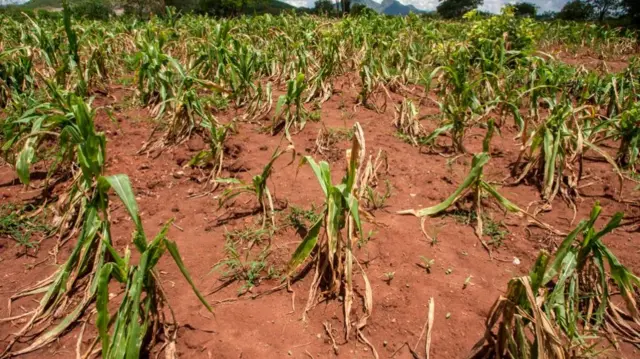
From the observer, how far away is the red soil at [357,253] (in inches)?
59.9

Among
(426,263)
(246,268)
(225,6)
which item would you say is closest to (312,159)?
(246,268)

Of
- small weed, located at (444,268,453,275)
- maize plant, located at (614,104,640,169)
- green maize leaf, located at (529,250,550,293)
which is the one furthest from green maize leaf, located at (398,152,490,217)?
maize plant, located at (614,104,640,169)

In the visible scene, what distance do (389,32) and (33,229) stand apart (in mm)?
5114

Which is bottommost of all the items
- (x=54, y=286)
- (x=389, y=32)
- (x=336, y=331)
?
(x=336, y=331)

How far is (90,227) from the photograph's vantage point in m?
1.63

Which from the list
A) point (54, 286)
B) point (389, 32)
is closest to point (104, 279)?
point (54, 286)

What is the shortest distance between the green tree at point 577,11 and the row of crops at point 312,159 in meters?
32.0

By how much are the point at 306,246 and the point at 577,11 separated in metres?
37.1

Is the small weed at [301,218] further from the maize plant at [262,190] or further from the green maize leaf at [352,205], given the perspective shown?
the green maize leaf at [352,205]

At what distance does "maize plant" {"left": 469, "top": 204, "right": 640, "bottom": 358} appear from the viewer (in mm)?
1197

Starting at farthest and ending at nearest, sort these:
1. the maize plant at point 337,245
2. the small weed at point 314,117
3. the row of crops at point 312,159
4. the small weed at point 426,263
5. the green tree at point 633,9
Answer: the green tree at point 633,9
the small weed at point 314,117
the small weed at point 426,263
the maize plant at point 337,245
the row of crops at point 312,159

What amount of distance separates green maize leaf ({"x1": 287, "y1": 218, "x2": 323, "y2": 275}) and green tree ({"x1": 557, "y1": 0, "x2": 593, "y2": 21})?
35629 millimetres

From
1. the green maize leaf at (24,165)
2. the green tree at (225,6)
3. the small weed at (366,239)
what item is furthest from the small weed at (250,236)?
the green tree at (225,6)

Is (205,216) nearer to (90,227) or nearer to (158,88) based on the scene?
(90,227)
